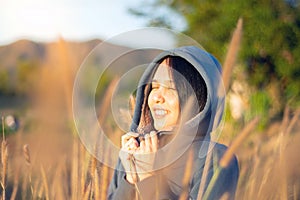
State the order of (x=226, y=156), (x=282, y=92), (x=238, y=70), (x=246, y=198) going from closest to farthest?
(x=226, y=156) < (x=246, y=198) < (x=238, y=70) < (x=282, y=92)

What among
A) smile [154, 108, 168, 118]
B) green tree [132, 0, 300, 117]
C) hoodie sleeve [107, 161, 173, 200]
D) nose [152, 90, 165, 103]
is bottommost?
hoodie sleeve [107, 161, 173, 200]

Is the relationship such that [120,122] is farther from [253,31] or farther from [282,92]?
[282,92]

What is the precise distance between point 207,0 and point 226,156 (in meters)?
8.16

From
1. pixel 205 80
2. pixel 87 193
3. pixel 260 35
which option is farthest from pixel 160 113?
pixel 260 35

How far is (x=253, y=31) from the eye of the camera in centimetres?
769

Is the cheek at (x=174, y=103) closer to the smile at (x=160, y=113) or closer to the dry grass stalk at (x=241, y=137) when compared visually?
the smile at (x=160, y=113)

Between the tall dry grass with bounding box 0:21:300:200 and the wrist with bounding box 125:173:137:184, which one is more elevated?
the tall dry grass with bounding box 0:21:300:200

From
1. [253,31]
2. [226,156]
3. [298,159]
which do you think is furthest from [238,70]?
[226,156]

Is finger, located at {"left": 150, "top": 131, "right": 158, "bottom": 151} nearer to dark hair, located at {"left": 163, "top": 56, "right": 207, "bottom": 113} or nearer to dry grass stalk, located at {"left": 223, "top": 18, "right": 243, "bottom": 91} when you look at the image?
dark hair, located at {"left": 163, "top": 56, "right": 207, "bottom": 113}

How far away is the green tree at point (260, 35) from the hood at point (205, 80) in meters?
6.35

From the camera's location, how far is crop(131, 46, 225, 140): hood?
974 mm

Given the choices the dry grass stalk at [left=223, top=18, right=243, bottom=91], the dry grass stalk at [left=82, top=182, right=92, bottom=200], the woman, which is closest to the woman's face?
the woman

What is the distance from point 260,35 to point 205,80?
22.9ft

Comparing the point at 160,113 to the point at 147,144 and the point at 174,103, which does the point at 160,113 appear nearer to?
the point at 174,103
